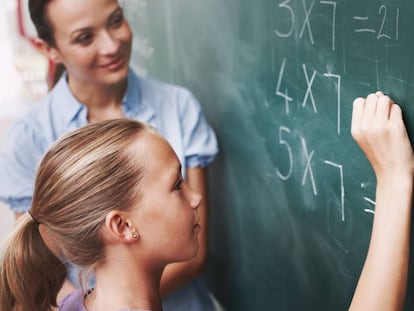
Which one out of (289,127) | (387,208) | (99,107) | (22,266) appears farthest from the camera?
(99,107)

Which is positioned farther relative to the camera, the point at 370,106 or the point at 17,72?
the point at 17,72

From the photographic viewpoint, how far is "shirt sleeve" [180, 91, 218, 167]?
1828 millimetres

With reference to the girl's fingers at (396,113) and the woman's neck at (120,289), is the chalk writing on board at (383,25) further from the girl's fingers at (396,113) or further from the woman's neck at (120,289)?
the woman's neck at (120,289)

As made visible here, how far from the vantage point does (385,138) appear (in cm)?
119

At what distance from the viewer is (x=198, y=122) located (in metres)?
1.87

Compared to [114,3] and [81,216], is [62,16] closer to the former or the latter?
[114,3]

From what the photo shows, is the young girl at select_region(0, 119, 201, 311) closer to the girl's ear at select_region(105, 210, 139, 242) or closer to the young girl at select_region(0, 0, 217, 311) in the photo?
the girl's ear at select_region(105, 210, 139, 242)

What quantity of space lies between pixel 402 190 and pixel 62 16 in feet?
3.13

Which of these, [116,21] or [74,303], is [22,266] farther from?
[116,21]

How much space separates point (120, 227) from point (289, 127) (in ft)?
1.76

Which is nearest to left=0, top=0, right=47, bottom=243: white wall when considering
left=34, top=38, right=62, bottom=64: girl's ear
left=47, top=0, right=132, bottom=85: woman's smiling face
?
left=34, top=38, right=62, bottom=64: girl's ear

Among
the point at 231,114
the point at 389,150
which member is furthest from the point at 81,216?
the point at 231,114

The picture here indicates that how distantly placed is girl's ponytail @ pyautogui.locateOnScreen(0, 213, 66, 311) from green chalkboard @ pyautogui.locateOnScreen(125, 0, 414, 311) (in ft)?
2.03

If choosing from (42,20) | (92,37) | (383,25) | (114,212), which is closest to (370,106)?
(383,25)
